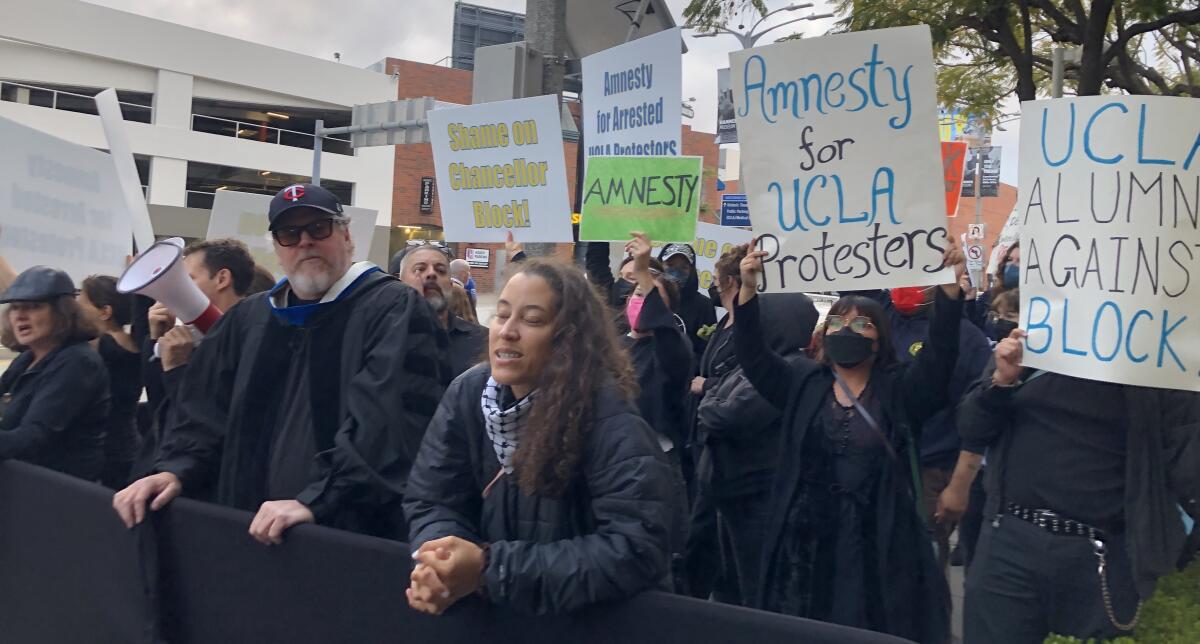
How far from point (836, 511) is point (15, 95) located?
35.4 m

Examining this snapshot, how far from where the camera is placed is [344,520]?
318 cm

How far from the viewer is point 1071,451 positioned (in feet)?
11.2

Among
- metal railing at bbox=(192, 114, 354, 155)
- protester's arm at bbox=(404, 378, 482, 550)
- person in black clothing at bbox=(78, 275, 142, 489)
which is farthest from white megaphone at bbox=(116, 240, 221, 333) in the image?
metal railing at bbox=(192, 114, 354, 155)

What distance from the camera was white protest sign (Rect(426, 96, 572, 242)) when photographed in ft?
20.1

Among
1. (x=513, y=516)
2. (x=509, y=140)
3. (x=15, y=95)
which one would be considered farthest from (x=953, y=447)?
(x=15, y=95)

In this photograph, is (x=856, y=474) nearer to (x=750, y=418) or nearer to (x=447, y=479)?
(x=750, y=418)

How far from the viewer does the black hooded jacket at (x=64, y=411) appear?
4305 millimetres

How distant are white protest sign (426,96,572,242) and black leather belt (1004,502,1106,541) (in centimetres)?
307

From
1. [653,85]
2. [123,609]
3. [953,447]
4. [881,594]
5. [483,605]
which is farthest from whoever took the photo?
[653,85]

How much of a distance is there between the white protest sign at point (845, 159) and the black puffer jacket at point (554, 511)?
5.18 feet

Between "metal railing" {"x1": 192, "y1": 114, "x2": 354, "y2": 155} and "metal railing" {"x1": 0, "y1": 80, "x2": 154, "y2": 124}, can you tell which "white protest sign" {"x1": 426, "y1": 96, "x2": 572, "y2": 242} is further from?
"metal railing" {"x1": 192, "y1": 114, "x2": 354, "y2": 155}

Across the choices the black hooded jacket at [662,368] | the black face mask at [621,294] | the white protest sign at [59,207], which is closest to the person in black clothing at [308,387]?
the black hooded jacket at [662,368]

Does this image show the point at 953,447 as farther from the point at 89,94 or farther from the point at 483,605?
the point at 89,94

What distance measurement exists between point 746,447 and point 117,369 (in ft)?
9.69
